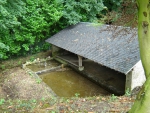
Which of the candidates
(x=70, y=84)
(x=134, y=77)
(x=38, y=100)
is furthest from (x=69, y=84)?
(x=38, y=100)

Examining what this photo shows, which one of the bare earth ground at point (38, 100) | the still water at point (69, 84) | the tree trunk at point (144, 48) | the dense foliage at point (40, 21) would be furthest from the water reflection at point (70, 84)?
the tree trunk at point (144, 48)

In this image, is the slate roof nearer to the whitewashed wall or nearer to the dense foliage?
the whitewashed wall

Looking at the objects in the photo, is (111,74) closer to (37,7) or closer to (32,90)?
(32,90)

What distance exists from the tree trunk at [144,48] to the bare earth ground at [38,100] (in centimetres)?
163

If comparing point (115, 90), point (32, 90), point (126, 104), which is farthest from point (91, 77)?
point (126, 104)

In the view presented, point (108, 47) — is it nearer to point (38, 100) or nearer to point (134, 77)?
point (134, 77)

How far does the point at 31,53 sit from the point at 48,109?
12.1 metres

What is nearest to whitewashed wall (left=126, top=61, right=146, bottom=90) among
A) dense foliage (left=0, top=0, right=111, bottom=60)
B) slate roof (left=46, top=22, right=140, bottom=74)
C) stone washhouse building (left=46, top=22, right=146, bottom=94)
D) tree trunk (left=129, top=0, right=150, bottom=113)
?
stone washhouse building (left=46, top=22, right=146, bottom=94)

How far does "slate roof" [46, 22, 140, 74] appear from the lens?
8508 millimetres

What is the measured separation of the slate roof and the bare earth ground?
271cm

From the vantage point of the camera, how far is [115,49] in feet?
33.5

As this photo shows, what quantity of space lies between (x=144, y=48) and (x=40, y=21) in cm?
1295

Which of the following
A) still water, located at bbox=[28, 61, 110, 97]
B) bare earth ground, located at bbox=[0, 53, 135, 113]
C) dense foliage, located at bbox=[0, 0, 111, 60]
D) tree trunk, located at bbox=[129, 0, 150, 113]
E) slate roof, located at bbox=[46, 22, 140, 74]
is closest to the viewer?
tree trunk, located at bbox=[129, 0, 150, 113]

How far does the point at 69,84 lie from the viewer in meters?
11.2
